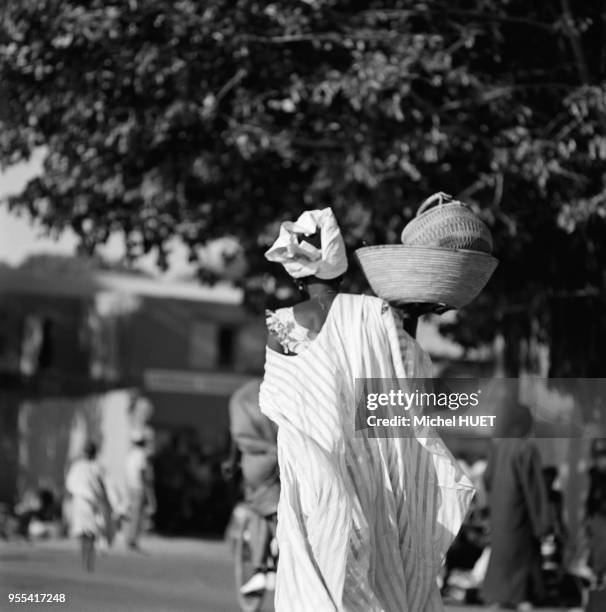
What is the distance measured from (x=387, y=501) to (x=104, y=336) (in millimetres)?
36736

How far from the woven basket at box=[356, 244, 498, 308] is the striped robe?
188 mm

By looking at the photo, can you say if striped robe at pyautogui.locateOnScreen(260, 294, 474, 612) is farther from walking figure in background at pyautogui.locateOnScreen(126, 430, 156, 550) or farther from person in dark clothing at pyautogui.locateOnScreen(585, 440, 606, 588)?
walking figure in background at pyautogui.locateOnScreen(126, 430, 156, 550)

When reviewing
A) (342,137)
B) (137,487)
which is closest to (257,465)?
(342,137)

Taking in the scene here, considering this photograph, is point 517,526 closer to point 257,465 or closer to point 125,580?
point 257,465

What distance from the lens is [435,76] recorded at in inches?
501

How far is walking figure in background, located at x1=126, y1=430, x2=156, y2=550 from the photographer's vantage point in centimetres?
1950

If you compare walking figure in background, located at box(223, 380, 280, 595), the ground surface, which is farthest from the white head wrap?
the ground surface

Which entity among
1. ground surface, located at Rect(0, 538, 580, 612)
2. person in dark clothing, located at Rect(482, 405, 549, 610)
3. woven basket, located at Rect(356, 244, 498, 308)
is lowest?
ground surface, located at Rect(0, 538, 580, 612)

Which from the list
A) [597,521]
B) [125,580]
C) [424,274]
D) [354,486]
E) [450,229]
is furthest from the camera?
[125,580]

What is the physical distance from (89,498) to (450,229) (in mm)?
10961

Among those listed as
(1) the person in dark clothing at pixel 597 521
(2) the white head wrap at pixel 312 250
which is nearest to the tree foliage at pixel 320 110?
(1) the person in dark clothing at pixel 597 521

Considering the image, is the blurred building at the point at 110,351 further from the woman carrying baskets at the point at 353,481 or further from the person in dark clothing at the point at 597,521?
the woman carrying baskets at the point at 353,481

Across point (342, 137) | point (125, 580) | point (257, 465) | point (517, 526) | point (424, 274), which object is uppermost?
point (342, 137)

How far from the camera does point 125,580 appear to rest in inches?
536
